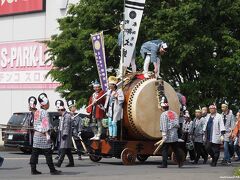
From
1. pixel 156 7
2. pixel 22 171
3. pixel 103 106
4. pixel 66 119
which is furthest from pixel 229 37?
pixel 22 171

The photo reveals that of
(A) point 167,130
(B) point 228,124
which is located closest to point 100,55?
(B) point 228,124

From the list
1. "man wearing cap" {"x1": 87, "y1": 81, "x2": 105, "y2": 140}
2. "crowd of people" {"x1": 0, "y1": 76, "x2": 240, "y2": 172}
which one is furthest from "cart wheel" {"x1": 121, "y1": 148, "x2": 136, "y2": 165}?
"man wearing cap" {"x1": 87, "y1": 81, "x2": 105, "y2": 140}

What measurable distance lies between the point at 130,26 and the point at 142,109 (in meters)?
3.72

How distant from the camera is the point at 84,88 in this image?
97.8 feet

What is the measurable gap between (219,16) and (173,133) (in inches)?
473

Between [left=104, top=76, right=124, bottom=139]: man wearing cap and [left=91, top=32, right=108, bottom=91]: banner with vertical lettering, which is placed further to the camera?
[left=91, top=32, right=108, bottom=91]: banner with vertical lettering

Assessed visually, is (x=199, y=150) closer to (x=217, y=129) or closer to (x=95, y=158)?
(x=217, y=129)

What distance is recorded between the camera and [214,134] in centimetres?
1870

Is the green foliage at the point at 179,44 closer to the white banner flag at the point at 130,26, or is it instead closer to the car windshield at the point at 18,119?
the car windshield at the point at 18,119

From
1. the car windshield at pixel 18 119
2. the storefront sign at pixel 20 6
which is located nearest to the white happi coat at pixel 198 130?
the car windshield at pixel 18 119

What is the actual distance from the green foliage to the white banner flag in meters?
4.82

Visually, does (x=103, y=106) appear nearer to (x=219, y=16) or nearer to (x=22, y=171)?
(x=22, y=171)

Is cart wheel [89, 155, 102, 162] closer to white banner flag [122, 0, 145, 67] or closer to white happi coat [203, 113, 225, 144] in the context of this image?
white banner flag [122, 0, 145, 67]

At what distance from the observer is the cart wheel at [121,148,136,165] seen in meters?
18.4
